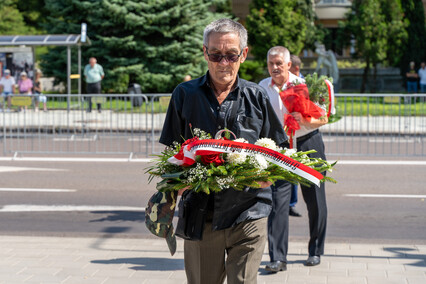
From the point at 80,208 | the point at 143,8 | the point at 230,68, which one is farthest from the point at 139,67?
the point at 230,68

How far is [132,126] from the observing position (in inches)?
634

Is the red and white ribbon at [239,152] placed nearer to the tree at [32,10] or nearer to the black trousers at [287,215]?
the black trousers at [287,215]

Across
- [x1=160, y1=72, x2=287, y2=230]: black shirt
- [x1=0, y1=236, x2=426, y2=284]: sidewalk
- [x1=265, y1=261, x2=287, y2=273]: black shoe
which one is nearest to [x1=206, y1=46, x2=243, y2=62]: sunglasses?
[x1=160, y1=72, x2=287, y2=230]: black shirt

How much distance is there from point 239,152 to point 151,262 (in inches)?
128

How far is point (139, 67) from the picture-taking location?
2912cm

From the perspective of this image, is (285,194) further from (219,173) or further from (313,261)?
(219,173)

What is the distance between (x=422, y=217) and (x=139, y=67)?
2102cm

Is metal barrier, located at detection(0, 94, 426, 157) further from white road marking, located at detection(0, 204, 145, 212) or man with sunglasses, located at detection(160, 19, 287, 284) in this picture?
man with sunglasses, located at detection(160, 19, 287, 284)

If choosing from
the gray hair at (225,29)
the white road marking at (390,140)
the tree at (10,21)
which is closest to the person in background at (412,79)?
the white road marking at (390,140)

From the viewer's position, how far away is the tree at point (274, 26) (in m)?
32.8

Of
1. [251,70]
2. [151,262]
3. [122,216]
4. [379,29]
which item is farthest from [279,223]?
[251,70]

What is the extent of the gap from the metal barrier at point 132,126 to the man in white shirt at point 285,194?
7394 millimetres

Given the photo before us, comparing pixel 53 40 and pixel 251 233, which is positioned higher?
pixel 53 40

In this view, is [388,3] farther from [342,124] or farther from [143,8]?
[342,124]
